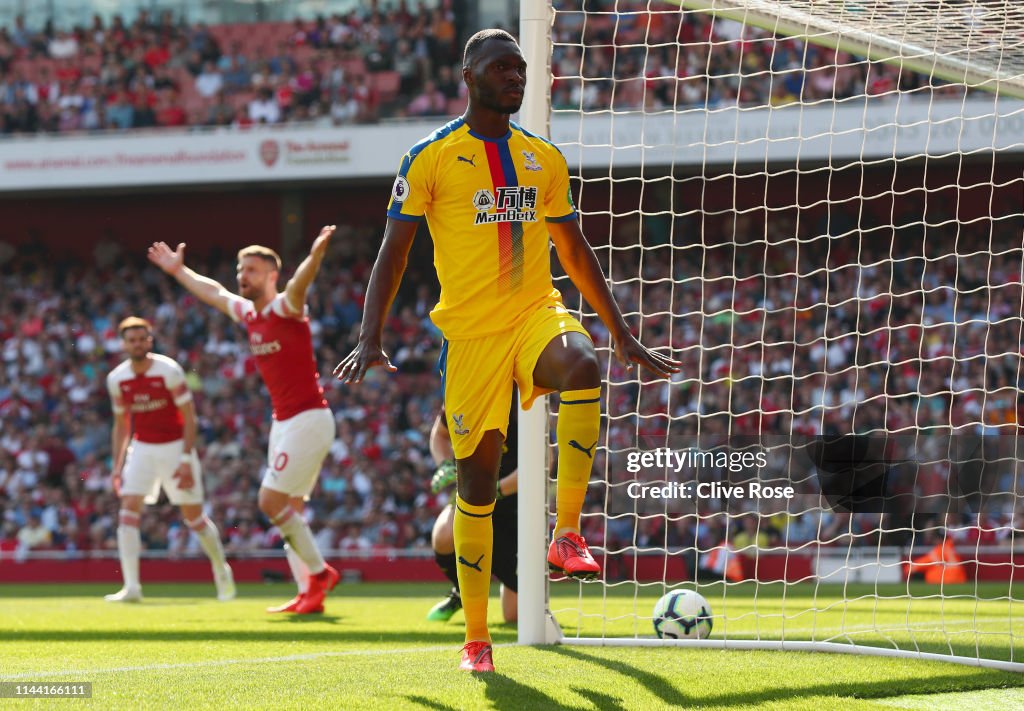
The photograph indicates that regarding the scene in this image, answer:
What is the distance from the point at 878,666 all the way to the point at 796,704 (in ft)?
3.72

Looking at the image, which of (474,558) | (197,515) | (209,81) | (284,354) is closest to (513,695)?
(474,558)

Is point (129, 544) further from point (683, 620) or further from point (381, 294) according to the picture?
point (381, 294)

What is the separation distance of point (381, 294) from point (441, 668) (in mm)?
1542

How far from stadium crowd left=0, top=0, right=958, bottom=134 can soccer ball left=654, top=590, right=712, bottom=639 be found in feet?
48.8

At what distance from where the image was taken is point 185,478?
11141mm

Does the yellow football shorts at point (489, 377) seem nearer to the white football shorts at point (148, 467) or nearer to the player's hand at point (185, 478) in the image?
the player's hand at point (185, 478)

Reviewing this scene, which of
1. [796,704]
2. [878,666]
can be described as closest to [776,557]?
[878,666]

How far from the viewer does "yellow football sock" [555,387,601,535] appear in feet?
15.7

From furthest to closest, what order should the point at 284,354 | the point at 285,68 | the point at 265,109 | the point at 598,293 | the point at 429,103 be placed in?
the point at 285,68
the point at 265,109
the point at 429,103
the point at 284,354
the point at 598,293

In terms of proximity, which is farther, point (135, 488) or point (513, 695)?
point (135, 488)

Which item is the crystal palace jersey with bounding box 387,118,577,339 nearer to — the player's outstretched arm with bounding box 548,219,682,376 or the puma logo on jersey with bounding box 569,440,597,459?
the player's outstretched arm with bounding box 548,219,682,376

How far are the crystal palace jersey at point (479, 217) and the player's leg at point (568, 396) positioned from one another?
0.16 metres

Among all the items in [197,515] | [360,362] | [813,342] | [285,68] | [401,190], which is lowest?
[197,515]

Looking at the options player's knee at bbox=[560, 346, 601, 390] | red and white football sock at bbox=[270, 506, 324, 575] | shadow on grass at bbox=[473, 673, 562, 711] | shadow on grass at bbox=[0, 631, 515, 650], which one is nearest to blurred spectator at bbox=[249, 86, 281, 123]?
red and white football sock at bbox=[270, 506, 324, 575]
